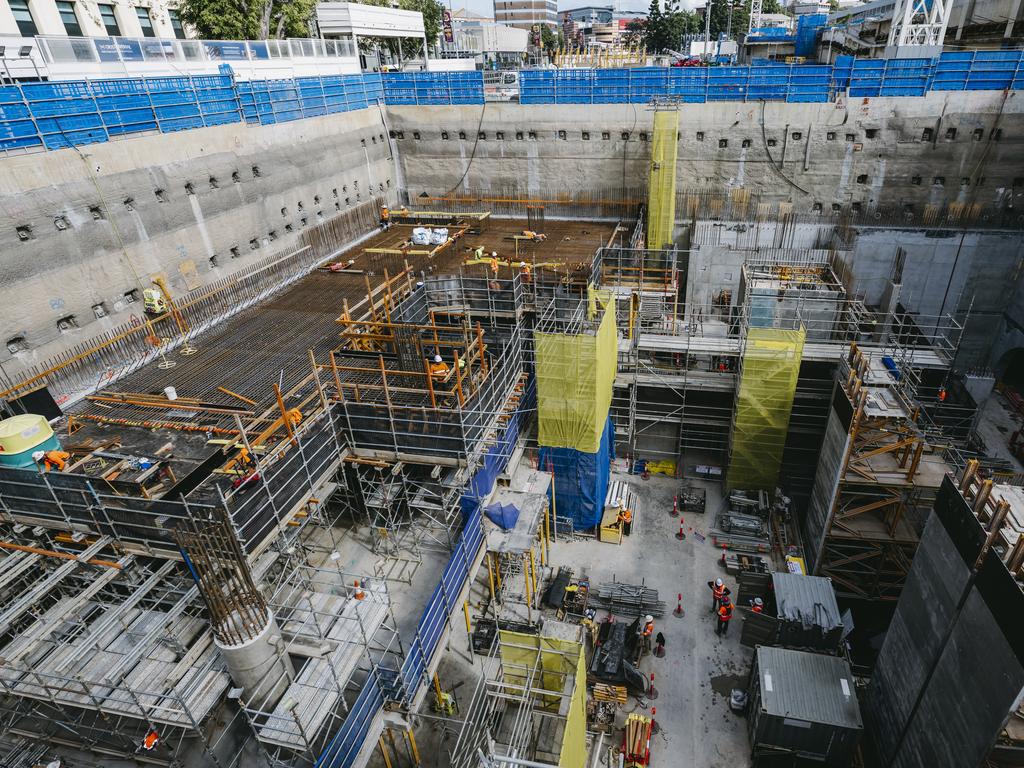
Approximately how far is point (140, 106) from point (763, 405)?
2200 cm

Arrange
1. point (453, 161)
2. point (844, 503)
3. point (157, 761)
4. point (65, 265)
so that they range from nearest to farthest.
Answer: point (157, 761) → point (844, 503) → point (65, 265) → point (453, 161)

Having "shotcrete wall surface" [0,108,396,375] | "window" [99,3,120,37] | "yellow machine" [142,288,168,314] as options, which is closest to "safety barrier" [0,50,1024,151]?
"shotcrete wall surface" [0,108,396,375]

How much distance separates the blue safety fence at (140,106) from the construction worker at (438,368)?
1233 cm

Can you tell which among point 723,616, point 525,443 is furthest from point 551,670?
point 525,443

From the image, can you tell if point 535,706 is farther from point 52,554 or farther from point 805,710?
point 52,554

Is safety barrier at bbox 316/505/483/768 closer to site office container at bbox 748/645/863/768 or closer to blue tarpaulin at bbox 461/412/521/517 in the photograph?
blue tarpaulin at bbox 461/412/521/517

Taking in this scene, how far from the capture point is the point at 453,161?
108 ft

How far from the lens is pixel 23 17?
1116 inches

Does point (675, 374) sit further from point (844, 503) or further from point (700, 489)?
point (844, 503)

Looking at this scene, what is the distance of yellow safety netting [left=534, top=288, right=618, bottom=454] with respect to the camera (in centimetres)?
1638

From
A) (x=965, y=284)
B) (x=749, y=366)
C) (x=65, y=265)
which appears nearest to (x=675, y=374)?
(x=749, y=366)

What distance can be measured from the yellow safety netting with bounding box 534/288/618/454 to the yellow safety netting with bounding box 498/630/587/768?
750 centimetres

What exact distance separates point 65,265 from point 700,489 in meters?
20.8

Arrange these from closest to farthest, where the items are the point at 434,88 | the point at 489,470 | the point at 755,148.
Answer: the point at 489,470
the point at 755,148
the point at 434,88
